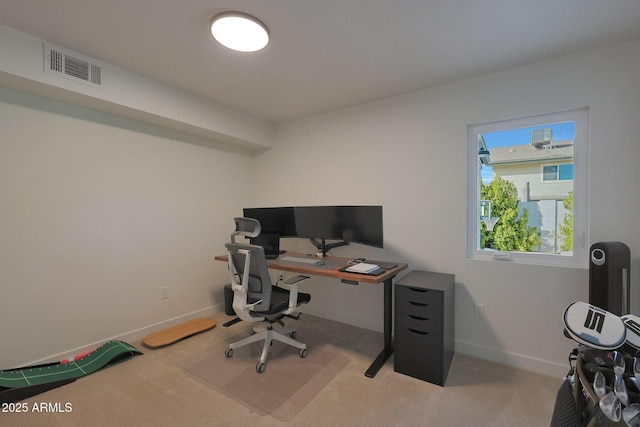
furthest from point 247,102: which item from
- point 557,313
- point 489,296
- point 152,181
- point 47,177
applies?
point 557,313

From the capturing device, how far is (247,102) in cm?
299

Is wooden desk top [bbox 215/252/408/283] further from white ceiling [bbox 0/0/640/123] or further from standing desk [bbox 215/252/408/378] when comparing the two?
white ceiling [bbox 0/0/640/123]

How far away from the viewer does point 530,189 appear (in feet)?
7.66

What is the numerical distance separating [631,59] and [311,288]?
3.34 m

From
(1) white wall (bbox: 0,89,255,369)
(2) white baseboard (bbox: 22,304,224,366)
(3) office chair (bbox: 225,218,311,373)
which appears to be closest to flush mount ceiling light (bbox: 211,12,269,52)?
(3) office chair (bbox: 225,218,311,373)

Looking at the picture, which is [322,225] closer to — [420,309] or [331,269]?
[331,269]

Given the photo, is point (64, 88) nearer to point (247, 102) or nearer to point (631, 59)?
point (247, 102)

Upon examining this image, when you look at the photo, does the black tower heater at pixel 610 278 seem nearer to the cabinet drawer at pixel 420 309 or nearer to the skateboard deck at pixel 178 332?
the cabinet drawer at pixel 420 309

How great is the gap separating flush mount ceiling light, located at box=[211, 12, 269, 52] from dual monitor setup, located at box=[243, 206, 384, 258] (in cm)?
157

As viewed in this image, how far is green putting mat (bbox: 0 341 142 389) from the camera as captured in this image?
197cm

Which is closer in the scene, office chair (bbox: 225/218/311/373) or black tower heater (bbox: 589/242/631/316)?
black tower heater (bbox: 589/242/631/316)

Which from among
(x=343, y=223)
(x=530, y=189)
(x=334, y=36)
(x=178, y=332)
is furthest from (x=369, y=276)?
(x=178, y=332)

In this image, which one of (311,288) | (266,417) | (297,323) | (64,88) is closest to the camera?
(266,417)

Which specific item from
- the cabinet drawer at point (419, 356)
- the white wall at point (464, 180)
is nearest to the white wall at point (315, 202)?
the white wall at point (464, 180)
